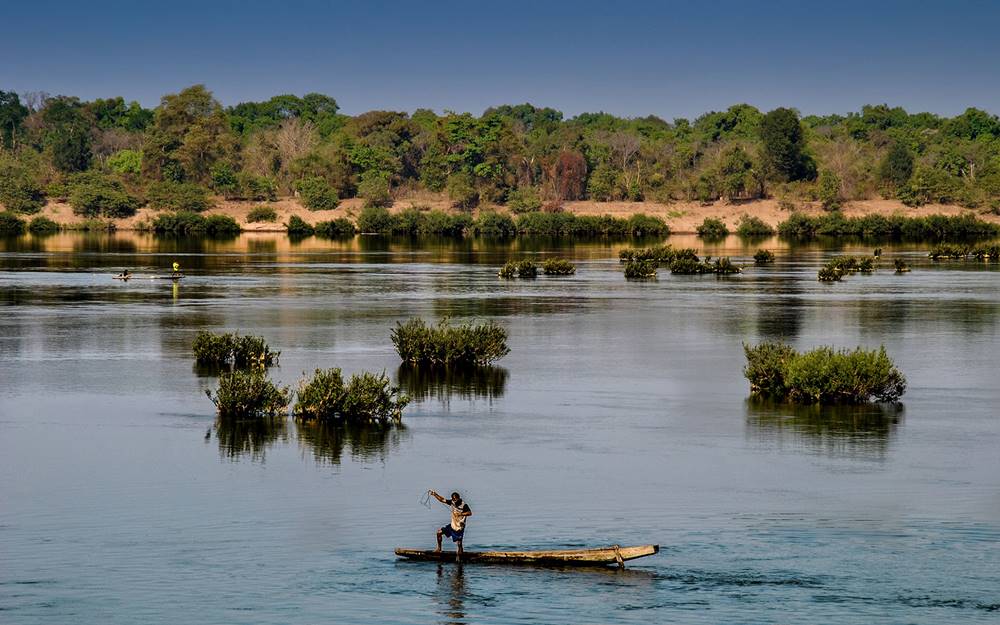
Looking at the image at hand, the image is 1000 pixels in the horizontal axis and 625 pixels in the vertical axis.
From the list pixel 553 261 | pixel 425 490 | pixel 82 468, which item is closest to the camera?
pixel 425 490

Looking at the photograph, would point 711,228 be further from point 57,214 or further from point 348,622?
point 348,622

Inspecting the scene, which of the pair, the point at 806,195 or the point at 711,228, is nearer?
the point at 711,228

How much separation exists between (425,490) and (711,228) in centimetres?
12015

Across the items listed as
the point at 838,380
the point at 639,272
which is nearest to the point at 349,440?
the point at 838,380

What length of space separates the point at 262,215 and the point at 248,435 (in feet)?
404

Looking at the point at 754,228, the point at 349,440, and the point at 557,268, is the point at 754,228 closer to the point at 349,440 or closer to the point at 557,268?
the point at 557,268

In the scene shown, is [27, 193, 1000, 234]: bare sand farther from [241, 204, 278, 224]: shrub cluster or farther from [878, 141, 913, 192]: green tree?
[878, 141, 913, 192]: green tree

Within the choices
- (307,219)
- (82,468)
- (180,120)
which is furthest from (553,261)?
(180,120)

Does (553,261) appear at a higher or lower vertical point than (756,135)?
lower

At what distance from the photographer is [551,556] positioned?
1805 centimetres

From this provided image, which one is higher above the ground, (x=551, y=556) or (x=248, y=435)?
(x=248, y=435)

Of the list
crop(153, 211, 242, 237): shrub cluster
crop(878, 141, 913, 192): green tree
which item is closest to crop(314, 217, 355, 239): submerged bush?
crop(153, 211, 242, 237): shrub cluster

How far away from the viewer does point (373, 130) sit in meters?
180

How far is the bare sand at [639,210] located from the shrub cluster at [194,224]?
2550 mm
